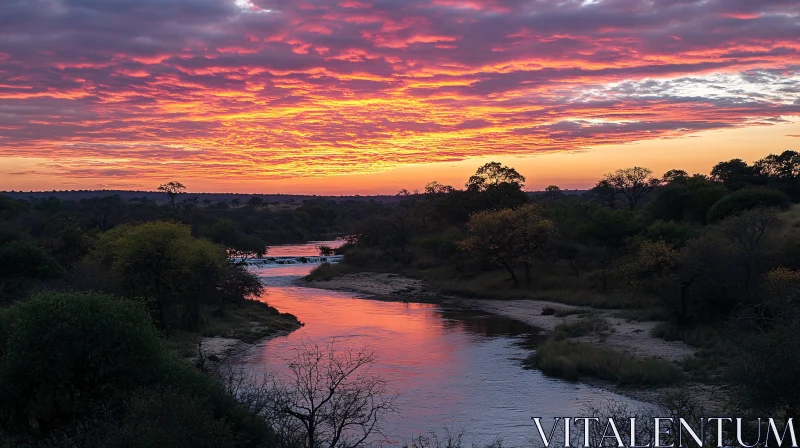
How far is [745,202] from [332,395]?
4386 cm

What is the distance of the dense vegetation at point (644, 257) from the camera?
25.7m

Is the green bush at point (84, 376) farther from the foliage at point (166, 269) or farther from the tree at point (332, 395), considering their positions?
the foliage at point (166, 269)

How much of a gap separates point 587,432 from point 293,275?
5868cm

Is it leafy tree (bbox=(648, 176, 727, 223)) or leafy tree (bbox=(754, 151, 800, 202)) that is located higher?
leafy tree (bbox=(754, 151, 800, 202))

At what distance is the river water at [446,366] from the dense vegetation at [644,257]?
2595 mm

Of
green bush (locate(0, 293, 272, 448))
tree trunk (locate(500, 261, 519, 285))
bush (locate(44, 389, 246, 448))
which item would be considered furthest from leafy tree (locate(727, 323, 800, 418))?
tree trunk (locate(500, 261, 519, 285))

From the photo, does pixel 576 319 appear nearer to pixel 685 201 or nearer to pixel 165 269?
pixel 165 269

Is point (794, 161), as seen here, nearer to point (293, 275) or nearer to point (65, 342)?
point (293, 275)

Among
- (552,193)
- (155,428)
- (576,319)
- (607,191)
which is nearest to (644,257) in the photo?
(576,319)

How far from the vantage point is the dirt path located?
31373 mm

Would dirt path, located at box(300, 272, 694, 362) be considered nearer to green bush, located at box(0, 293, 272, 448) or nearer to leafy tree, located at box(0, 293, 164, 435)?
green bush, located at box(0, 293, 272, 448)

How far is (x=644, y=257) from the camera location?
133 ft

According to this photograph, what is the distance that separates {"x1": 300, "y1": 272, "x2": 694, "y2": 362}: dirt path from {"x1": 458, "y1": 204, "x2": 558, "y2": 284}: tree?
14.8ft

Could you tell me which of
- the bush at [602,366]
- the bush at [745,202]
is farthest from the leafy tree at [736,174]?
the bush at [602,366]
